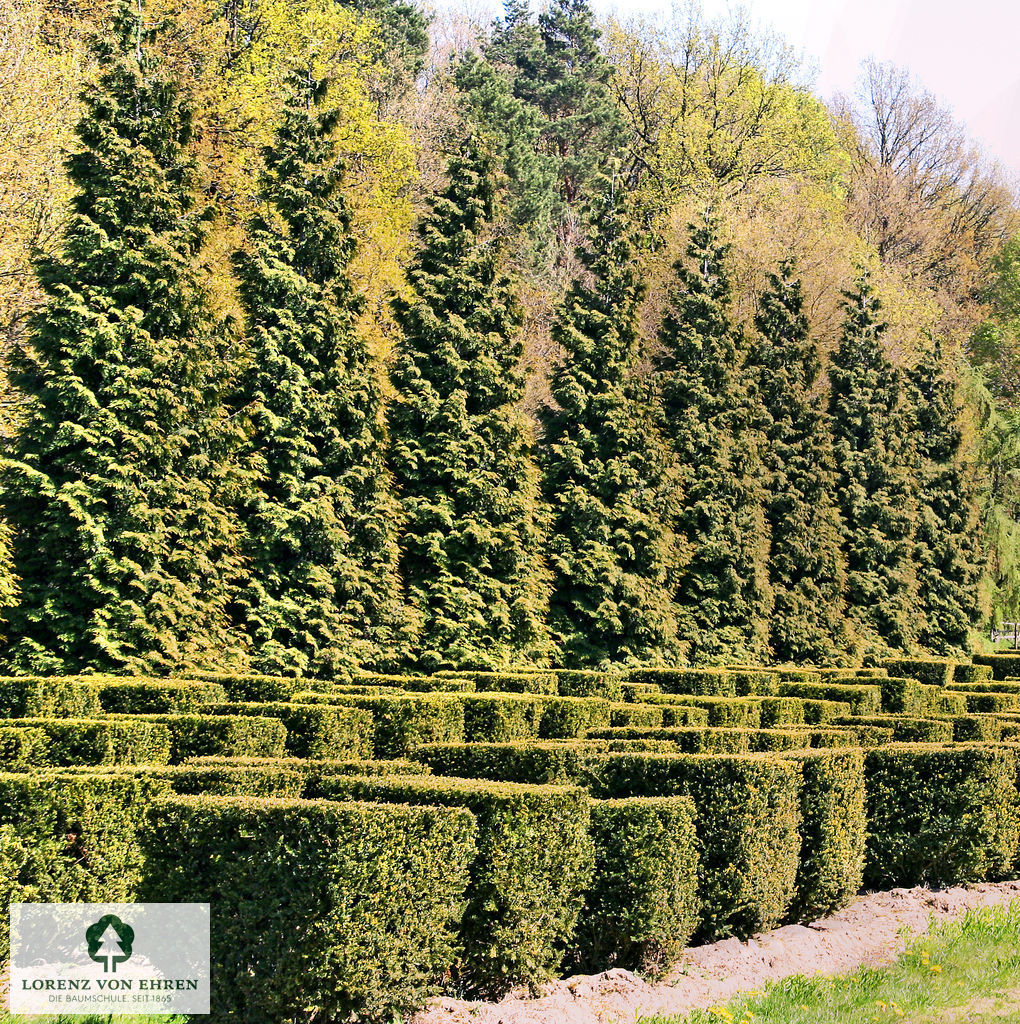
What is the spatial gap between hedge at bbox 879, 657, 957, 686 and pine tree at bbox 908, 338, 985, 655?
34.1 ft

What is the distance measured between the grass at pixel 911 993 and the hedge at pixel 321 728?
5338 millimetres

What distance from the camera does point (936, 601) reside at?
113 feet

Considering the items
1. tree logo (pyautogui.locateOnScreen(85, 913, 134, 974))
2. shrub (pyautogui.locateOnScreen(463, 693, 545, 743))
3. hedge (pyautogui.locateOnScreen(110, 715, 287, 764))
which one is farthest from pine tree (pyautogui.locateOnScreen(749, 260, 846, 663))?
tree logo (pyautogui.locateOnScreen(85, 913, 134, 974))

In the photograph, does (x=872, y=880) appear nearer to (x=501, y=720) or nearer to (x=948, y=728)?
(x=948, y=728)

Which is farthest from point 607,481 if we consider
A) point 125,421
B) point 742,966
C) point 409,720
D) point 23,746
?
point 742,966

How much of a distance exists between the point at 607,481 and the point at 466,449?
4225mm

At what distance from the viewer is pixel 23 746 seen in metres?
8.80

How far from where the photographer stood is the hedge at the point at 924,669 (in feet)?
74.4

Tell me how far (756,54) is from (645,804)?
4277 cm

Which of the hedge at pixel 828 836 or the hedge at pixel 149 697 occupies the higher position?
the hedge at pixel 149 697

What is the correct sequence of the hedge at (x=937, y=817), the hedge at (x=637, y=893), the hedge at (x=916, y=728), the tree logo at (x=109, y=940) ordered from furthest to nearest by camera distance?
the hedge at (x=916, y=728) < the hedge at (x=937, y=817) < the hedge at (x=637, y=893) < the tree logo at (x=109, y=940)

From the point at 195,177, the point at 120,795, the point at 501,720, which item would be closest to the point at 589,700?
the point at 501,720

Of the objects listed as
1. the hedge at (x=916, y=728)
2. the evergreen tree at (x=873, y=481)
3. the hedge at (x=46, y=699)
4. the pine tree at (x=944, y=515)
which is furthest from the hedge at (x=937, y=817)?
the pine tree at (x=944, y=515)

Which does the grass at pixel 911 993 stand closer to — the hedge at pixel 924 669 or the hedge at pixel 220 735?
the hedge at pixel 220 735
